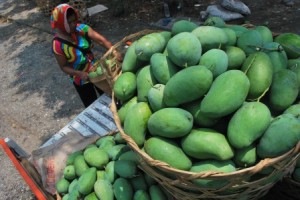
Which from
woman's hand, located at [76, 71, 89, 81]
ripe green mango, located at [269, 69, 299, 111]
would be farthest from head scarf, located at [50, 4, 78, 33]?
ripe green mango, located at [269, 69, 299, 111]

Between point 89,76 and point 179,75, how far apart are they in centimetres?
146

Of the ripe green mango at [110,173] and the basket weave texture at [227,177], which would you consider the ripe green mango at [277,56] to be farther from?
the ripe green mango at [110,173]

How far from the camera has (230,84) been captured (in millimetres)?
1311

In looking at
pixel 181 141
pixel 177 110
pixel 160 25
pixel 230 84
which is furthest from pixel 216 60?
pixel 160 25

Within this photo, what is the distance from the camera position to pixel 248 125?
1.26 meters

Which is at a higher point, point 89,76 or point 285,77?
point 285,77

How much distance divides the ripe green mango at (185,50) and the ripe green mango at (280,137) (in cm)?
43

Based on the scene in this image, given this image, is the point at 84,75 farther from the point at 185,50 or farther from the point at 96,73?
the point at 185,50

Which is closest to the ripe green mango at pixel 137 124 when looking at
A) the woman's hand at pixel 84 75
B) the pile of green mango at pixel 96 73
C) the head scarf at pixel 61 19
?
the pile of green mango at pixel 96 73

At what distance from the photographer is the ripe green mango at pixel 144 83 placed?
1.59 m

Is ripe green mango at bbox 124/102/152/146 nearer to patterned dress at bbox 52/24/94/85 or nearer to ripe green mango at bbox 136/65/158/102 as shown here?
ripe green mango at bbox 136/65/158/102

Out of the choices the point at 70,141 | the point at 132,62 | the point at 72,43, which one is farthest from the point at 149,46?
the point at 72,43

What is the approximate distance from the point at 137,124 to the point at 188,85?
287 mm

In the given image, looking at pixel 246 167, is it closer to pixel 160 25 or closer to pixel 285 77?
pixel 285 77
